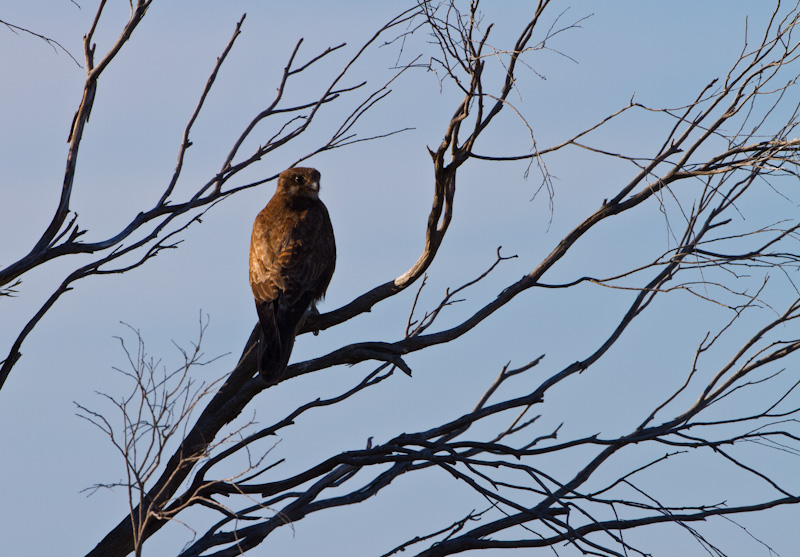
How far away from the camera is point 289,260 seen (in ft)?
20.4

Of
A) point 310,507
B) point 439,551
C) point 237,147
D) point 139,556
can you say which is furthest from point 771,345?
point 139,556

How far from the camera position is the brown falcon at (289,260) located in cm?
557

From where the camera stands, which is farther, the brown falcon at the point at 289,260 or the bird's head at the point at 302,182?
the bird's head at the point at 302,182

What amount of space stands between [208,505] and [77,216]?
5.80 feet

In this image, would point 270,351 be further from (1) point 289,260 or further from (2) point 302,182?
(2) point 302,182

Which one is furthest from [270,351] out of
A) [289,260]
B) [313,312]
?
[289,260]

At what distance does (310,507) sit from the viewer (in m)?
4.77

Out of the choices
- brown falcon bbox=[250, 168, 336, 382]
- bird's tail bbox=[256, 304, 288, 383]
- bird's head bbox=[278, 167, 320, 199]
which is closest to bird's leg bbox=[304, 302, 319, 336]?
brown falcon bbox=[250, 168, 336, 382]

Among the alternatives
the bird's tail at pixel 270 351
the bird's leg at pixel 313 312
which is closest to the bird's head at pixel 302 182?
the bird's leg at pixel 313 312

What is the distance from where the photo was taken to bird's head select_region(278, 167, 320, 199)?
718 centimetres

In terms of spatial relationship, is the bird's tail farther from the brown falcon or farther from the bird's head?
the bird's head

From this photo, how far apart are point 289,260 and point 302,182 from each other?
3.99 feet

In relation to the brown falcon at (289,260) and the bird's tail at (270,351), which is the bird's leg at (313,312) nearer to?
the brown falcon at (289,260)

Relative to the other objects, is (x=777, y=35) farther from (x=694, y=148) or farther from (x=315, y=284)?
(x=315, y=284)
